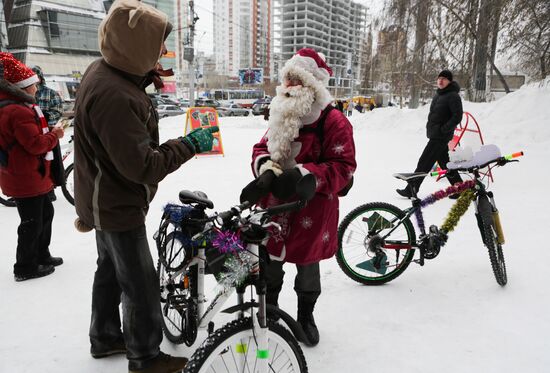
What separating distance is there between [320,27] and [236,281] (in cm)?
9931

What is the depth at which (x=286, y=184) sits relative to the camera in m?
1.79

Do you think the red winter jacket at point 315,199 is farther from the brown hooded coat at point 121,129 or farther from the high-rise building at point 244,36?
the high-rise building at point 244,36

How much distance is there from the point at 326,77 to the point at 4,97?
2501mm

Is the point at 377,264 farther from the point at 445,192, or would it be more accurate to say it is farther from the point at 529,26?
the point at 529,26

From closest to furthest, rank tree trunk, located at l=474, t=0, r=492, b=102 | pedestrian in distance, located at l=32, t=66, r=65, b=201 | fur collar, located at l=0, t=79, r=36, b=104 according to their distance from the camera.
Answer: fur collar, located at l=0, t=79, r=36, b=104, pedestrian in distance, located at l=32, t=66, r=65, b=201, tree trunk, located at l=474, t=0, r=492, b=102

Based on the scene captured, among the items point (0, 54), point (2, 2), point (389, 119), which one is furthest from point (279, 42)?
point (0, 54)

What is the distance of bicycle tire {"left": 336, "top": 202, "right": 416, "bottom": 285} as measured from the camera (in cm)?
320

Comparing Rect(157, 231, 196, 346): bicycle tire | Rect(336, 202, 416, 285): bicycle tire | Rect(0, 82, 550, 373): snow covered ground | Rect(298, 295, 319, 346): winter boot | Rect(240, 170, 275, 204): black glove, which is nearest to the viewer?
Rect(240, 170, 275, 204): black glove

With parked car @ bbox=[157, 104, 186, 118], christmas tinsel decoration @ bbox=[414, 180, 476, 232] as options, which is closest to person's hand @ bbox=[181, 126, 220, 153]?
christmas tinsel decoration @ bbox=[414, 180, 476, 232]

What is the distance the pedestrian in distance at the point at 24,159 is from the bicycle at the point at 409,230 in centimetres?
249

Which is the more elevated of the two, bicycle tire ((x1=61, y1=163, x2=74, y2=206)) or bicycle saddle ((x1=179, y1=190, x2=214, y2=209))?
bicycle saddle ((x1=179, y1=190, x2=214, y2=209))

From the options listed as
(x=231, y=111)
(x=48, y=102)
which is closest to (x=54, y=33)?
(x=231, y=111)

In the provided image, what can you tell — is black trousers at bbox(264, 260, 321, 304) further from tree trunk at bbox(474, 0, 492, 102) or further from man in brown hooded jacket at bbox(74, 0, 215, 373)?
tree trunk at bbox(474, 0, 492, 102)

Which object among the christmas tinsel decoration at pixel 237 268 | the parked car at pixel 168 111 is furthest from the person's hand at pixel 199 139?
the parked car at pixel 168 111
